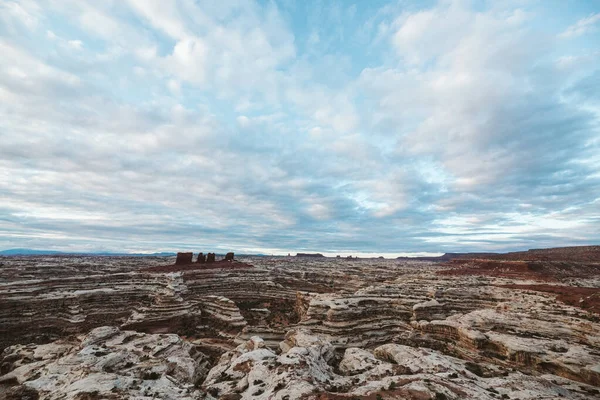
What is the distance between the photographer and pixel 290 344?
80.1ft

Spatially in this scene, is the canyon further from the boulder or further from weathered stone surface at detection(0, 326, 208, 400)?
the boulder

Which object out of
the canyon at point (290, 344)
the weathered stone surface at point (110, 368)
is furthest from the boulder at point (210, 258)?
the weathered stone surface at point (110, 368)

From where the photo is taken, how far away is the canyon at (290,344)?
13688mm

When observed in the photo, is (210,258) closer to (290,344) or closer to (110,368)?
(290,344)

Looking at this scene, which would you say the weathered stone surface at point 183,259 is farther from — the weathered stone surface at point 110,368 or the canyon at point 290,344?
the weathered stone surface at point 110,368

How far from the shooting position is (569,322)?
2361 cm

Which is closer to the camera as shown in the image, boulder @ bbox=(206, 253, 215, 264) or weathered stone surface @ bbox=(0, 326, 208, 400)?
weathered stone surface @ bbox=(0, 326, 208, 400)

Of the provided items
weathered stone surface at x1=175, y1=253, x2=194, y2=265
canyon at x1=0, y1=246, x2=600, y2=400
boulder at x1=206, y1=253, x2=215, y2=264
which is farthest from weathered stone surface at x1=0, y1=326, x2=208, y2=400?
boulder at x1=206, y1=253, x2=215, y2=264

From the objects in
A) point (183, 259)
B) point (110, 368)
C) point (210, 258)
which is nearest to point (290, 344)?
point (110, 368)

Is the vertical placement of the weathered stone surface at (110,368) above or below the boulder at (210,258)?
below

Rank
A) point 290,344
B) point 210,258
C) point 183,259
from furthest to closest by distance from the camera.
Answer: point 210,258 < point 183,259 < point 290,344

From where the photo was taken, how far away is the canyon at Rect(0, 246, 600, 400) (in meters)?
13.7

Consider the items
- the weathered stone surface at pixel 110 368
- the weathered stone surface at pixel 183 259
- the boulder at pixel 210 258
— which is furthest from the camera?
the boulder at pixel 210 258

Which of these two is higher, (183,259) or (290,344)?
(183,259)
